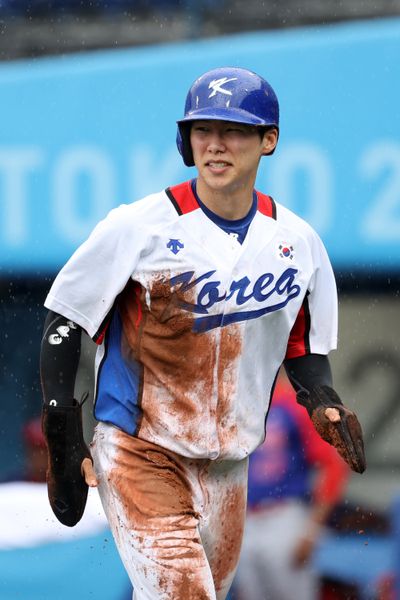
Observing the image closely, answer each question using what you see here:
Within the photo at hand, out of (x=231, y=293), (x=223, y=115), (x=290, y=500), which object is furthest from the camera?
(x=290, y=500)

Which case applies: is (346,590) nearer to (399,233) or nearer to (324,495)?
(324,495)

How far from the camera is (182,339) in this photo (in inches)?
151

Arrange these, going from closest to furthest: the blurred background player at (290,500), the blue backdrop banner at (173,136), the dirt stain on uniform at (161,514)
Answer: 1. the dirt stain on uniform at (161,514)
2. the blue backdrop banner at (173,136)
3. the blurred background player at (290,500)

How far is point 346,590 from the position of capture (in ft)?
21.0

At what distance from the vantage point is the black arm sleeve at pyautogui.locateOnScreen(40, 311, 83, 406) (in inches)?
152

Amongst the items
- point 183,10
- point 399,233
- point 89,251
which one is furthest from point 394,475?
point 89,251

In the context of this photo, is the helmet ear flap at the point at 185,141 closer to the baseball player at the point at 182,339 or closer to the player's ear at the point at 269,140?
the baseball player at the point at 182,339

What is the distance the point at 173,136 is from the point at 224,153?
8.78ft

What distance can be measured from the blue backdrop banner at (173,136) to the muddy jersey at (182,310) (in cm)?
226

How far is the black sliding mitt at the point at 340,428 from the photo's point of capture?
13.1 feet

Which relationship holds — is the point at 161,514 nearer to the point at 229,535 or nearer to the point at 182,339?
the point at 229,535

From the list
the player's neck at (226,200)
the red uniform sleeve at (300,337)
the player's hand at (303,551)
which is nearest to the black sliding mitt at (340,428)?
the red uniform sleeve at (300,337)

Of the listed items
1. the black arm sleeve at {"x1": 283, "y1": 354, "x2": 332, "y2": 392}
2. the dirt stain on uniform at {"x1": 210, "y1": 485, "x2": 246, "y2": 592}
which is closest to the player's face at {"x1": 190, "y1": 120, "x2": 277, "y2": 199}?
the black arm sleeve at {"x1": 283, "y1": 354, "x2": 332, "y2": 392}

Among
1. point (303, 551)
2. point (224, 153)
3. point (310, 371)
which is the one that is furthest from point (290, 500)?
point (224, 153)
